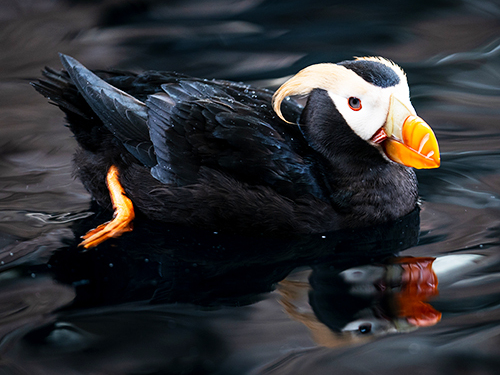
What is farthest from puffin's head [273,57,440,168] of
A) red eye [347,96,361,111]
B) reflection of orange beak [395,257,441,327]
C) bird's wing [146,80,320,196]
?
reflection of orange beak [395,257,441,327]

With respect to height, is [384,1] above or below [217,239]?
above

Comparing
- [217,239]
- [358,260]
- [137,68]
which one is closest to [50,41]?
[137,68]

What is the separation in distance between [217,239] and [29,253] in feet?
2.71

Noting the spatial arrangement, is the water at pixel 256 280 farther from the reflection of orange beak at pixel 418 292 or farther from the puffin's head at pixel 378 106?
the puffin's head at pixel 378 106

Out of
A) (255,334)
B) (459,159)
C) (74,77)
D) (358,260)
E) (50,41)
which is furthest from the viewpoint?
(50,41)

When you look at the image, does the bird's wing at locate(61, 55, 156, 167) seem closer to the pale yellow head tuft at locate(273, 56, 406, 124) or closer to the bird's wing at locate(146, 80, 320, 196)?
the bird's wing at locate(146, 80, 320, 196)

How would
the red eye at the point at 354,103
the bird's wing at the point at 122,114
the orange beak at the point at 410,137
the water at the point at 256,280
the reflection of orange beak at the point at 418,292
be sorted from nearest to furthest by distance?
1. the water at the point at 256,280
2. the reflection of orange beak at the point at 418,292
3. the orange beak at the point at 410,137
4. the red eye at the point at 354,103
5. the bird's wing at the point at 122,114

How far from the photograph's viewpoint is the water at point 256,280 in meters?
2.28

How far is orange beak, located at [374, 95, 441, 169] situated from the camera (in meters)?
2.74

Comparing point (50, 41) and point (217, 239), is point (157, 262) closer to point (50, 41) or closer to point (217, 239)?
point (217, 239)

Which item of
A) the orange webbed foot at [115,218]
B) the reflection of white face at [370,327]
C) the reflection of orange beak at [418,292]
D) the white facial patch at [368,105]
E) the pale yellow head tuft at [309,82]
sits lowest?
the reflection of orange beak at [418,292]

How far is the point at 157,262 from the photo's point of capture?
2.86 metres

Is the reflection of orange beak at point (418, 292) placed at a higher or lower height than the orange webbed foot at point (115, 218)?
lower

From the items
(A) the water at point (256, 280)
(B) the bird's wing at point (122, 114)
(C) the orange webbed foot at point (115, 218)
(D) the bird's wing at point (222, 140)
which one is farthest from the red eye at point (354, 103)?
(C) the orange webbed foot at point (115, 218)
